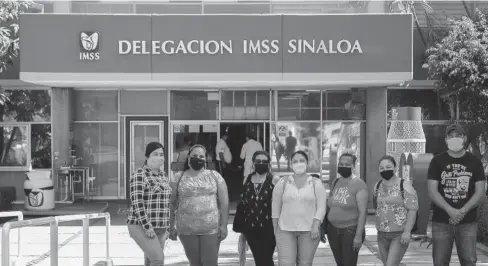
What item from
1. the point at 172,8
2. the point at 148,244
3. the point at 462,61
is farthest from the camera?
the point at 172,8

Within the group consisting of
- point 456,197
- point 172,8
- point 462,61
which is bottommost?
point 456,197

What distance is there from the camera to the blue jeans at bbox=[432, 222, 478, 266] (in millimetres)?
6426

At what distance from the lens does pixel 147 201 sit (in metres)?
6.23

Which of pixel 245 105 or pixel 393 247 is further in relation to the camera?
pixel 245 105

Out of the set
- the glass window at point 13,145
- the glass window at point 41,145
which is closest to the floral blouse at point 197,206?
the glass window at point 41,145

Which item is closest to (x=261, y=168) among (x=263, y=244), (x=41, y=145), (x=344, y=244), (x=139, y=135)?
(x=263, y=244)

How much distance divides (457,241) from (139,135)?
11.7 metres

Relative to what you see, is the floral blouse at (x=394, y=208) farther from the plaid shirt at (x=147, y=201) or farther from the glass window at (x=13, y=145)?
the glass window at (x=13, y=145)

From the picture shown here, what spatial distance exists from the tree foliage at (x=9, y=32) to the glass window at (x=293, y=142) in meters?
6.90

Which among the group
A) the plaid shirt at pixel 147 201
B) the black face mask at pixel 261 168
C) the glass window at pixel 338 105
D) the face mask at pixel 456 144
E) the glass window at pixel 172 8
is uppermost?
the glass window at pixel 172 8

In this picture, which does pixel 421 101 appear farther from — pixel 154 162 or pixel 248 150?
pixel 154 162

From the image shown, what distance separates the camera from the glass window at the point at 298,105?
16422 millimetres

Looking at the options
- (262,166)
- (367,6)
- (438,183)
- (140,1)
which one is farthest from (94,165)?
(438,183)

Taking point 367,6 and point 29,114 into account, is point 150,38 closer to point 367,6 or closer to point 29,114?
point 29,114
